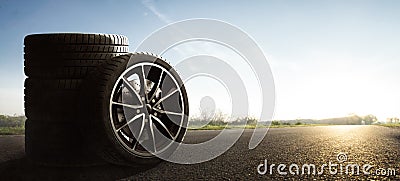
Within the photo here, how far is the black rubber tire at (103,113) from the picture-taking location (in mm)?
4746

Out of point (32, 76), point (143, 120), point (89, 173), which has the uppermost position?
point (32, 76)

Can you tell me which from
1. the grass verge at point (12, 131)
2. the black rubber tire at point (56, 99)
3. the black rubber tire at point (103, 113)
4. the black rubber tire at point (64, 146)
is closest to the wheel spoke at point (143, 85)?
the black rubber tire at point (103, 113)

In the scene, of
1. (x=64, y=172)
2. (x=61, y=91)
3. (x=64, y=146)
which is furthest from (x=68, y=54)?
(x=64, y=172)

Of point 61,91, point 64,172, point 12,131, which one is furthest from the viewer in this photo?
point 12,131

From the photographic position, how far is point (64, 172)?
4980 millimetres

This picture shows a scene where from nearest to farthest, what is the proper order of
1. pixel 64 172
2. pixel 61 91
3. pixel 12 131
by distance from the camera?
pixel 64 172
pixel 61 91
pixel 12 131

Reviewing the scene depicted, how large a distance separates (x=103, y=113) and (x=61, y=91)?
771 mm

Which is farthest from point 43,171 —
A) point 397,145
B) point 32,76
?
point 397,145

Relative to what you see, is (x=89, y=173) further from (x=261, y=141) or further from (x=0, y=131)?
(x=0, y=131)

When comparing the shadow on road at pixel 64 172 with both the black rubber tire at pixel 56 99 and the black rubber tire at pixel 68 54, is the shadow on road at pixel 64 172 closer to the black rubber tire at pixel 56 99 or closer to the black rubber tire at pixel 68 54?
the black rubber tire at pixel 56 99

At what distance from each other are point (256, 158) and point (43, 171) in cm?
270

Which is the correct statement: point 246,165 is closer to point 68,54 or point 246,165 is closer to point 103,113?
point 103,113

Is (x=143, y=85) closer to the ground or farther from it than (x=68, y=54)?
closer to the ground

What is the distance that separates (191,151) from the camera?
243 inches
